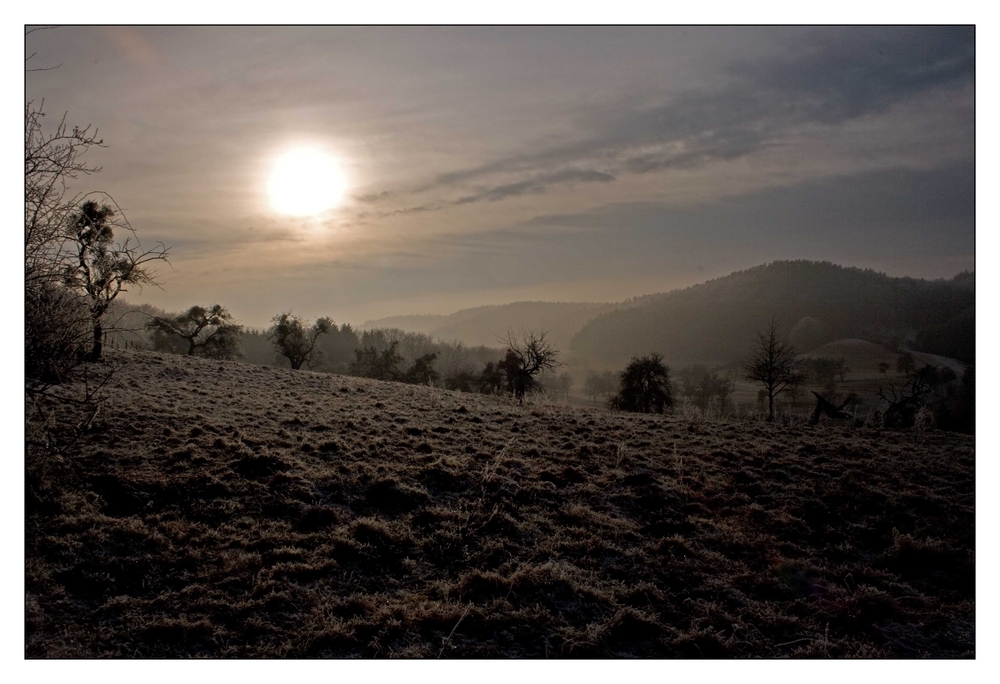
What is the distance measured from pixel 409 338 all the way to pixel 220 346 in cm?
5395

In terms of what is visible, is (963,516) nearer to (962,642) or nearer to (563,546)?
(962,642)

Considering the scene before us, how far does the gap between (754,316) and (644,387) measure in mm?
67259

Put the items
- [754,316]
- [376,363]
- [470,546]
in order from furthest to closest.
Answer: [754,316] < [376,363] < [470,546]

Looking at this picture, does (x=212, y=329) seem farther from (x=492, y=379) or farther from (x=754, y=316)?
(x=754, y=316)

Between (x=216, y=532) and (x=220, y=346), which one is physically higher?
(x=220, y=346)

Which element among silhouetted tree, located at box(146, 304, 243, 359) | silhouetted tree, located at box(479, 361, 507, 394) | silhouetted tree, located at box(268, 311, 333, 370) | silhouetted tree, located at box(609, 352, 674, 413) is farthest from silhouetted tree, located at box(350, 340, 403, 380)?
silhouetted tree, located at box(609, 352, 674, 413)

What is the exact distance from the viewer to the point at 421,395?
2058 centimetres

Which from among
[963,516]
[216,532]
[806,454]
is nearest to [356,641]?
[216,532]

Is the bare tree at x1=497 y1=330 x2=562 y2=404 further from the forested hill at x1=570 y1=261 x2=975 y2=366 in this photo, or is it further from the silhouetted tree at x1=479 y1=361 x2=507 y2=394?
the forested hill at x1=570 y1=261 x2=975 y2=366

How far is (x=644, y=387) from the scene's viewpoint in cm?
3350

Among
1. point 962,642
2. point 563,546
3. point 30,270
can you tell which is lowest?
point 962,642

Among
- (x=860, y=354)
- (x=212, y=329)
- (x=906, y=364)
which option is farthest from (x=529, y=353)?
(x=860, y=354)

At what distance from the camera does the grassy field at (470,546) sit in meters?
5.06

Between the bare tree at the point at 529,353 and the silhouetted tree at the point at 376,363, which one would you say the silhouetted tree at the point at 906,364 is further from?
the silhouetted tree at the point at 376,363
